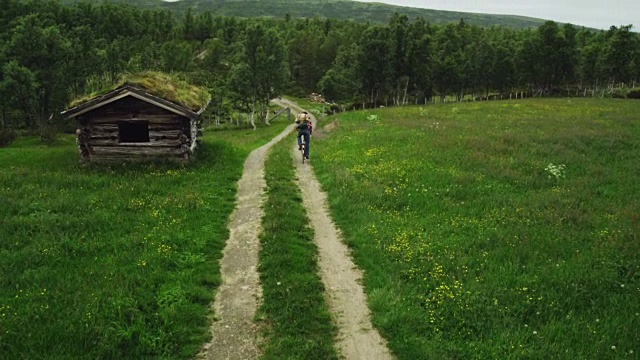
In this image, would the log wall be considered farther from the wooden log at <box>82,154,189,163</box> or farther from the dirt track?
the dirt track

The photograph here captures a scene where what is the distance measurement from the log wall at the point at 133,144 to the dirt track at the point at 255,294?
8.13 m

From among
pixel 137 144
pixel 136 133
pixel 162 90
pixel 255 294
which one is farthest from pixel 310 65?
pixel 255 294

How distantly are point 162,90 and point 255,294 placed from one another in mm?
16988

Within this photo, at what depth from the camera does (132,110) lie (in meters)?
23.5

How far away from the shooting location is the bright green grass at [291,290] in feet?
28.5

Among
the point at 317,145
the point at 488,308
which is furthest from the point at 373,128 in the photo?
the point at 488,308

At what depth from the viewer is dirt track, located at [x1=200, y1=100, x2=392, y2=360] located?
876cm

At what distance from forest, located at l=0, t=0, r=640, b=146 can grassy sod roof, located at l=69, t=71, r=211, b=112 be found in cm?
1844

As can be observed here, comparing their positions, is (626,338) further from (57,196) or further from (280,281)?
(57,196)

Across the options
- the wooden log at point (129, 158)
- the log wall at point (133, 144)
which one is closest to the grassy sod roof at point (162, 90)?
the log wall at point (133, 144)

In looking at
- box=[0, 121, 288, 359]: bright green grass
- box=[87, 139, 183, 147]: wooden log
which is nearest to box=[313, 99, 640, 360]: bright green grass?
box=[0, 121, 288, 359]: bright green grass

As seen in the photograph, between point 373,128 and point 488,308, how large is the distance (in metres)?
26.6

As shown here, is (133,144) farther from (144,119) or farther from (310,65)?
(310,65)

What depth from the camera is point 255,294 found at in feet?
35.1
